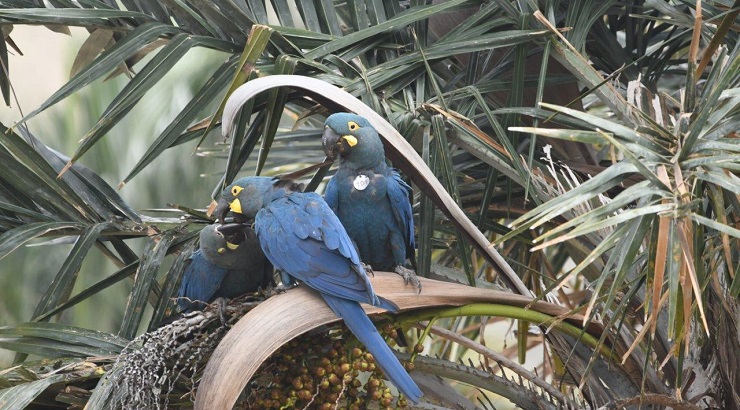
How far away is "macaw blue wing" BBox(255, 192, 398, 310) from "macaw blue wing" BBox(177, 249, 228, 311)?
0.33 m

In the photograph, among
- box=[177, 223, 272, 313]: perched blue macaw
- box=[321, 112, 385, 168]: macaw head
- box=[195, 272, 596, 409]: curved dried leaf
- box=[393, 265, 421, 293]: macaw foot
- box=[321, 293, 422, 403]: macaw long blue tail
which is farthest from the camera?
box=[177, 223, 272, 313]: perched blue macaw

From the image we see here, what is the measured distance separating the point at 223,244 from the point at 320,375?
0.55m

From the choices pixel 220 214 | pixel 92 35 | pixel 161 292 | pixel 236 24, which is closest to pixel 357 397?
pixel 220 214

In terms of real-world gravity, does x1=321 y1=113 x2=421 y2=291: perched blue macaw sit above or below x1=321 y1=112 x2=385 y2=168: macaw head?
below

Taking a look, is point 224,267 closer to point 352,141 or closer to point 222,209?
point 222,209

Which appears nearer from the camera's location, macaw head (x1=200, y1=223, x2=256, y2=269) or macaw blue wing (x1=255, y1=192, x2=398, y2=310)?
macaw blue wing (x1=255, y1=192, x2=398, y2=310)

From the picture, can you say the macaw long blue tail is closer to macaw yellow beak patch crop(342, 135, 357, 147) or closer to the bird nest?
the bird nest

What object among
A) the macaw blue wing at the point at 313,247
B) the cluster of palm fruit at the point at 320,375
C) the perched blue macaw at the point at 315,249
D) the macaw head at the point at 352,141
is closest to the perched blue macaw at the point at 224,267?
the perched blue macaw at the point at 315,249

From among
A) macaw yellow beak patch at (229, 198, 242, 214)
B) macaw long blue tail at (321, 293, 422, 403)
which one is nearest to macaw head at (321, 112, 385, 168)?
macaw yellow beak patch at (229, 198, 242, 214)

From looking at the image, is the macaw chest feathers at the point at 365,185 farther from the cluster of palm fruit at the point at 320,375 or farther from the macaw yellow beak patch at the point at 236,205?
the cluster of palm fruit at the point at 320,375

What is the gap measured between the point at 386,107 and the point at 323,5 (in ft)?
1.33

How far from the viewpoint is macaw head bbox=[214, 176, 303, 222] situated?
6.68ft

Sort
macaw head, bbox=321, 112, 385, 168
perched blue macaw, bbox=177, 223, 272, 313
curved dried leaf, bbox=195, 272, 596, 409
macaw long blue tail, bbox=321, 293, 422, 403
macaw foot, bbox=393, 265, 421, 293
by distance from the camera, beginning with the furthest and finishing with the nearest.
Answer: perched blue macaw, bbox=177, 223, 272, 313 → macaw head, bbox=321, 112, 385, 168 → macaw foot, bbox=393, 265, 421, 293 → macaw long blue tail, bbox=321, 293, 422, 403 → curved dried leaf, bbox=195, 272, 596, 409

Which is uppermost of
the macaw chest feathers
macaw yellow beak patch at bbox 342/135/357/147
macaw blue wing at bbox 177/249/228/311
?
macaw yellow beak patch at bbox 342/135/357/147
